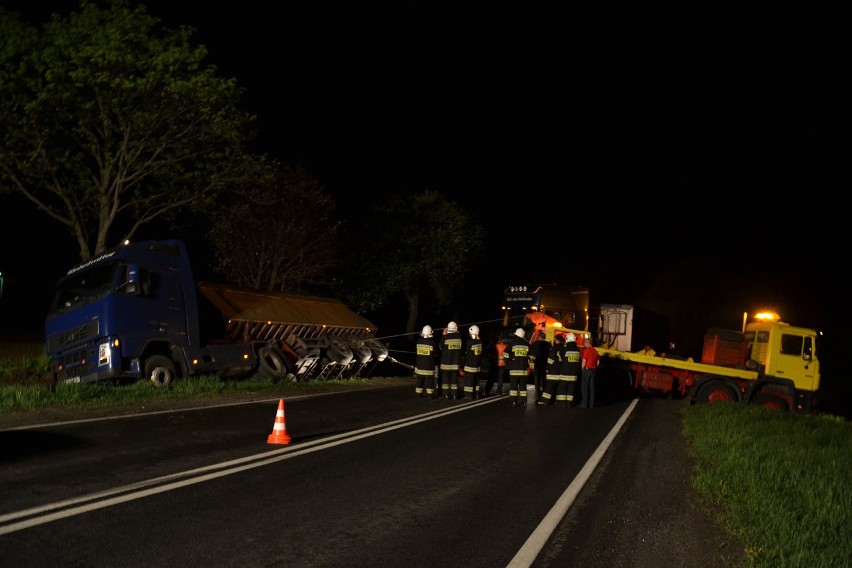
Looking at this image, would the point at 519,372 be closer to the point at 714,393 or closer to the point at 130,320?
the point at 714,393

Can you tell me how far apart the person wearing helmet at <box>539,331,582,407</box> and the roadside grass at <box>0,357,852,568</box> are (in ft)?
8.16

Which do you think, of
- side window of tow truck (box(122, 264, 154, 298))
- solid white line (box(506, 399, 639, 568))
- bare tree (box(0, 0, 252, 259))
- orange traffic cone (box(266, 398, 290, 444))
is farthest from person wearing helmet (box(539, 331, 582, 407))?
bare tree (box(0, 0, 252, 259))

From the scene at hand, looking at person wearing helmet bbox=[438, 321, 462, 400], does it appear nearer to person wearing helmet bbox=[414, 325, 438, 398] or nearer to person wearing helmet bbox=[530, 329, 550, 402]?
person wearing helmet bbox=[414, 325, 438, 398]

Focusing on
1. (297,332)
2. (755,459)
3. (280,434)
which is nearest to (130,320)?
(297,332)

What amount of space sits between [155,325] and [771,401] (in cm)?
1517

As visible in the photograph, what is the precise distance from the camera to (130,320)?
587 inches

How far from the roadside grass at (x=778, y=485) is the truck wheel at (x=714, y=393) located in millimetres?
4775

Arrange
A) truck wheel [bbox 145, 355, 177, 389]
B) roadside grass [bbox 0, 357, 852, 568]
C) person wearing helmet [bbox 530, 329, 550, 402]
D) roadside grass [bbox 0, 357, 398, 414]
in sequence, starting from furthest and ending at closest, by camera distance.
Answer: person wearing helmet [bbox 530, 329, 550, 402]
truck wheel [bbox 145, 355, 177, 389]
roadside grass [bbox 0, 357, 398, 414]
roadside grass [bbox 0, 357, 852, 568]

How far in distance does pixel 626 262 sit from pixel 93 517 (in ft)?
254

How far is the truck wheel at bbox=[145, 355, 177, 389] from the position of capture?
50.6ft

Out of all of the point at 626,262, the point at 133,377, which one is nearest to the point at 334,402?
the point at 133,377

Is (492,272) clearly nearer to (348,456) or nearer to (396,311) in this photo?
(396,311)

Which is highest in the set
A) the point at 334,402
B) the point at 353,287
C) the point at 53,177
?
the point at 53,177

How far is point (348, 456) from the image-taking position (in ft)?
28.7
